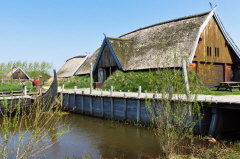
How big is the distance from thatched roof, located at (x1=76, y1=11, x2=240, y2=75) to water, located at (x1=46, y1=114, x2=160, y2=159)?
818 centimetres

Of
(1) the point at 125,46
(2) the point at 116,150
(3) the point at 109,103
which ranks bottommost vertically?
(2) the point at 116,150

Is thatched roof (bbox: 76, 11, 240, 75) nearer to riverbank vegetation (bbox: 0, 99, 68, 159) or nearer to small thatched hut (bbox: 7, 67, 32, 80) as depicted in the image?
riverbank vegetation (bbox: 0, 99, 68, 159)

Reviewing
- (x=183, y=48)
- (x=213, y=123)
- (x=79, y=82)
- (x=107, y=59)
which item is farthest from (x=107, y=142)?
(x=79, y=82)

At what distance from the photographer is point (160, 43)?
80.2 feet

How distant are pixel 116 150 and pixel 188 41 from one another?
47.6ft

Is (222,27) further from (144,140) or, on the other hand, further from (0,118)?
(0,118)

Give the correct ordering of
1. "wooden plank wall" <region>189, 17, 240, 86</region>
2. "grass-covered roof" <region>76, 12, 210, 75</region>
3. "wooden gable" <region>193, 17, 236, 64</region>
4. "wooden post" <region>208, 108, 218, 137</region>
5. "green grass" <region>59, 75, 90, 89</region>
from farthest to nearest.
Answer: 1. "green grass" <region>59, 75, 90, 89</region>
2. "wooden gable" <region>193, 17, 236, 64</region>
3. "wooden plank wall" <region>189, 17, 240, 86</region>
4. "grass-covered roof" <region>76, 12, 210, 75</region>
5. "wooden post" <region>208, 108, 218, 137</region>

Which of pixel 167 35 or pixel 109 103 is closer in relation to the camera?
pixel 109 103

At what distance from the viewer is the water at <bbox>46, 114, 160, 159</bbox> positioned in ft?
32.3

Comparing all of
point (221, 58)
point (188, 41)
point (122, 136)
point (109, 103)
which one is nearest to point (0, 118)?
point (109, 103)

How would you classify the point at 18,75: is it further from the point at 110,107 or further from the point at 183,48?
the point at 183,48

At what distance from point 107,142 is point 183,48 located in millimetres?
12996

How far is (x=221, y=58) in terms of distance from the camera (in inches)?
957

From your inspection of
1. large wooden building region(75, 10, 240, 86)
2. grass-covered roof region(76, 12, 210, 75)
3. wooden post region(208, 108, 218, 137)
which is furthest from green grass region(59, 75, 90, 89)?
wooden post region(208, 108, 218, 137)
